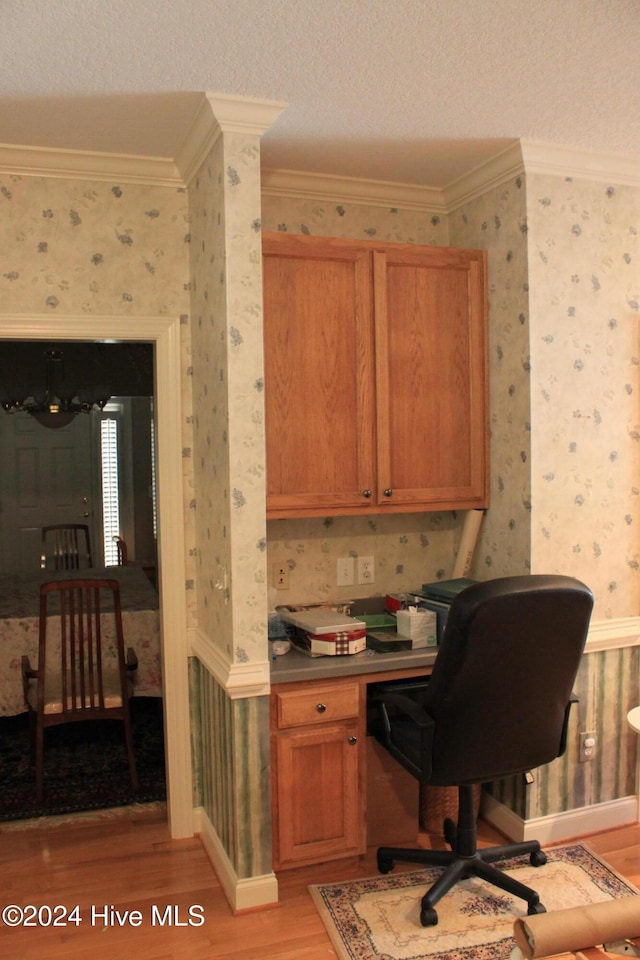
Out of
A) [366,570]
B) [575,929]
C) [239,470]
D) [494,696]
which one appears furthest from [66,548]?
[575,929]

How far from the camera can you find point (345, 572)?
3.43 metres

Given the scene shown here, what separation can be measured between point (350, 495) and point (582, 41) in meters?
1.63

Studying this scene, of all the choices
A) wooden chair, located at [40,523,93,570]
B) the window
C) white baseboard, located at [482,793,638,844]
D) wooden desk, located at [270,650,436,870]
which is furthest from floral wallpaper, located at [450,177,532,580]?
the window

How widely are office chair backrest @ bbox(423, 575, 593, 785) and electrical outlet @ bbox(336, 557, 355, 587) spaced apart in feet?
3.13

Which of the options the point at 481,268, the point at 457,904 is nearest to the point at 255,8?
the point at 481,268

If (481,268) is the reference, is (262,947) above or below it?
below

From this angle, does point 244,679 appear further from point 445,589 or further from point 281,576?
point 445,589

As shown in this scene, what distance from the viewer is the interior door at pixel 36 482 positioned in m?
6.70

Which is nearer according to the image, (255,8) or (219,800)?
(255,8)

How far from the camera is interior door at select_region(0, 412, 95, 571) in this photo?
6.70m

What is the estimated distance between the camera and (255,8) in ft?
6.59

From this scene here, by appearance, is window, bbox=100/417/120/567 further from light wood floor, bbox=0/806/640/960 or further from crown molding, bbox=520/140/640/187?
crown molding, bbox=520/140/640/187

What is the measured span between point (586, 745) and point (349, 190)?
7.96ft

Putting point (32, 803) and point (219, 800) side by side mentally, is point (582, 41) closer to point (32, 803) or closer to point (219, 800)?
point (219, 800)
